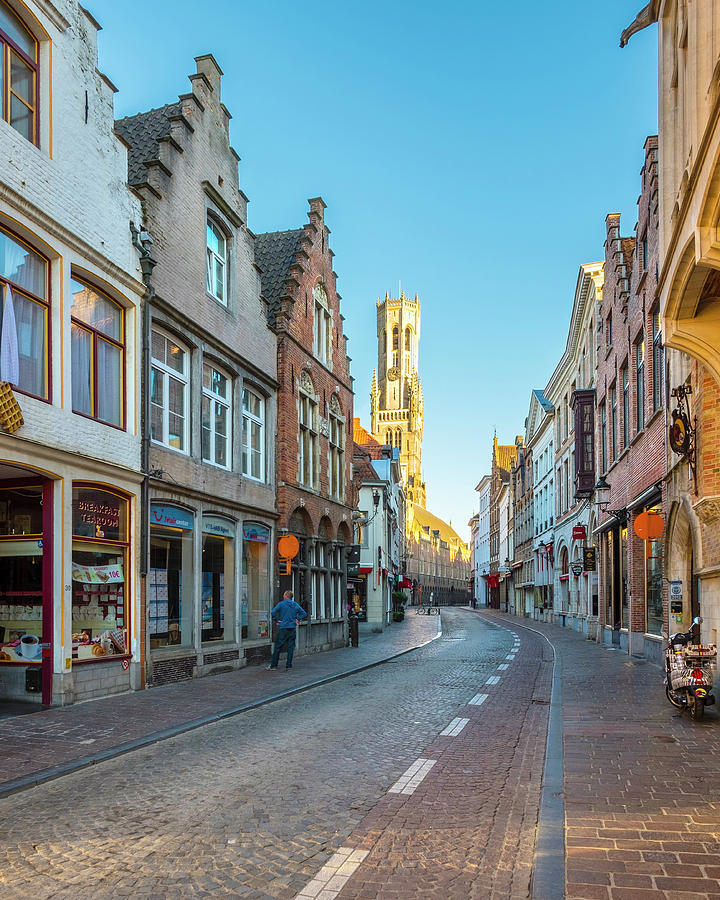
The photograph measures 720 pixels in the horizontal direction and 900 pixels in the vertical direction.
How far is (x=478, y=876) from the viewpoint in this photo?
16.4 feet

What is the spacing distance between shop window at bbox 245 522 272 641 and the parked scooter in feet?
32.7

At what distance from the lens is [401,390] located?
467ft

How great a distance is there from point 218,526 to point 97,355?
5309mm

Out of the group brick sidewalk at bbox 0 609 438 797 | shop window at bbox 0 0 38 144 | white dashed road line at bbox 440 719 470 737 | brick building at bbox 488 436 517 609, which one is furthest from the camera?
brick building at bbox 488 436 517 609

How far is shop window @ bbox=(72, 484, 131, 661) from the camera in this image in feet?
40.6

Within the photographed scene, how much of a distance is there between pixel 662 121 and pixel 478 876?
35.7 ft

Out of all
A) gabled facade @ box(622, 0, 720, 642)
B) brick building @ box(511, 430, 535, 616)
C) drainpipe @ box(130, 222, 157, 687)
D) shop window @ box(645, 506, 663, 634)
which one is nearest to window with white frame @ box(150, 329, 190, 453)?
drainpipe @ box(130, 222, 157, 687)

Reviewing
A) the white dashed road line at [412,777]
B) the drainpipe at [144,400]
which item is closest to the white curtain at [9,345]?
the drainpipe at [144,400]

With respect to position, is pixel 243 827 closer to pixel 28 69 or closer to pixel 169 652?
pixel 169 652

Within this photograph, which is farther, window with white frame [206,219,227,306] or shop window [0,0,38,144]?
window with white frame [206,219,227,306]

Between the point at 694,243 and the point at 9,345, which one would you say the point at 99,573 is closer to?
the point at 9,345

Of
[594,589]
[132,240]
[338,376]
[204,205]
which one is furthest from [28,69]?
[594,589]

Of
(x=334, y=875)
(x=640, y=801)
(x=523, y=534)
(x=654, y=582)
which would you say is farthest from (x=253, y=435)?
(x=523, y=534)

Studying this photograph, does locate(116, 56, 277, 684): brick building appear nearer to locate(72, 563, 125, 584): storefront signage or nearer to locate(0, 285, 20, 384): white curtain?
locate(72, 563, 125, 584): storefront signage
